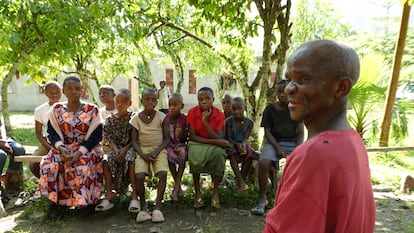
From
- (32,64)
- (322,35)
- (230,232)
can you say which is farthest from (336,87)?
(322,35)

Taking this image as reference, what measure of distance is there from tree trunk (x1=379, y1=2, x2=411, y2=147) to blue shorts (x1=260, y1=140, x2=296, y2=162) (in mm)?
3502

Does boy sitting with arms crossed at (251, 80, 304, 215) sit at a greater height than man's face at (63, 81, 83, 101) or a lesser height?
lesser

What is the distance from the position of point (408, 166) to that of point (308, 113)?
5855mm

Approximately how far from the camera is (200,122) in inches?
147

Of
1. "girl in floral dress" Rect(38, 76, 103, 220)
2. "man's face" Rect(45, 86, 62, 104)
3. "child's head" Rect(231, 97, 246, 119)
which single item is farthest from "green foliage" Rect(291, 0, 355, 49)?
"girl in floral dress" Rect(38, 76, 103, 220)

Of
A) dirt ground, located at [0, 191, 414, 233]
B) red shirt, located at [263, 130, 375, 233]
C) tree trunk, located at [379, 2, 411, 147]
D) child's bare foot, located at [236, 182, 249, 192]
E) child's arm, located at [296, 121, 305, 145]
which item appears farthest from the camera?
tree trunk, located at [379, 2, 411, 147]

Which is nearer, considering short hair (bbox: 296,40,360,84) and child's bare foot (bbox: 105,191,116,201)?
short hair (bbox: 296,40,360,84)

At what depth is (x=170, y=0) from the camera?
753 cm

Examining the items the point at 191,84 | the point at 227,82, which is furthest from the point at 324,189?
the point at 191,84

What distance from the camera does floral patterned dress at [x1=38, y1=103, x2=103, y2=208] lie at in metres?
3.33

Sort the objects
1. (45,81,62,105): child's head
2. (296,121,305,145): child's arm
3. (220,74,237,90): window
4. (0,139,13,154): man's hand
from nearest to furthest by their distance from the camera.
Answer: (296,121,305,145): child's arm, (0,139,13,154): man's hand, (45,81,62,105): child's head, (220,74,237,90): window

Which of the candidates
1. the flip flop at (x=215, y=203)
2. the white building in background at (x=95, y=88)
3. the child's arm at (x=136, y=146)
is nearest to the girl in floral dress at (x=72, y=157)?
Result: the child's arm at (x=136, y=146)

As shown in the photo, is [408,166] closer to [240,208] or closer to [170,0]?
[240,208]

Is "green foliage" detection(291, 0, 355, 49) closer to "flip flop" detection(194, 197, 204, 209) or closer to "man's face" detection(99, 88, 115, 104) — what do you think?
"man's face" detection(99, 88, 115, 104)
